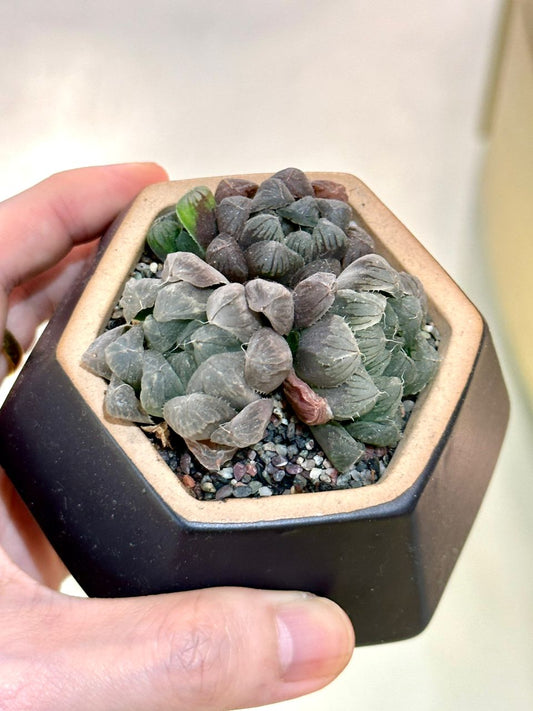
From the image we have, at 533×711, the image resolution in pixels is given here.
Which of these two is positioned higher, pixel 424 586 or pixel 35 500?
pixel 35 500

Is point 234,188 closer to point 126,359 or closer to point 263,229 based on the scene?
point 263,229

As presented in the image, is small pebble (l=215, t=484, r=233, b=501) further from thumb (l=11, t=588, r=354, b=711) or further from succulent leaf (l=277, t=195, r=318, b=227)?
succulent leaf (l=277, t=195, r=318, b=227)

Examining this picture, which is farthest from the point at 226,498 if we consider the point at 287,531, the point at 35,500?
the point at 35,500

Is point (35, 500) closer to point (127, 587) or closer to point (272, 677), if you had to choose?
point (127, 587)

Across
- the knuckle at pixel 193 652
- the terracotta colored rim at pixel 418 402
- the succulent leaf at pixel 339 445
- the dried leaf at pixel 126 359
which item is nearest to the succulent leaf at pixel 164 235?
the terracotta colored rim at pixel 418 402

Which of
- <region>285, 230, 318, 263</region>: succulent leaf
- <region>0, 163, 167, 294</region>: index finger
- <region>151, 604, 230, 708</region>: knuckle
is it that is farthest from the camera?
<region>0, 163, 167, 294</region>: index finger

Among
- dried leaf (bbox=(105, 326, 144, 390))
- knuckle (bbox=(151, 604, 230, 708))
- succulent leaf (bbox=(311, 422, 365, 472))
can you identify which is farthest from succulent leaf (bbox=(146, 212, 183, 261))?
knuckle (bbox=(151, 604, 230, 708))
